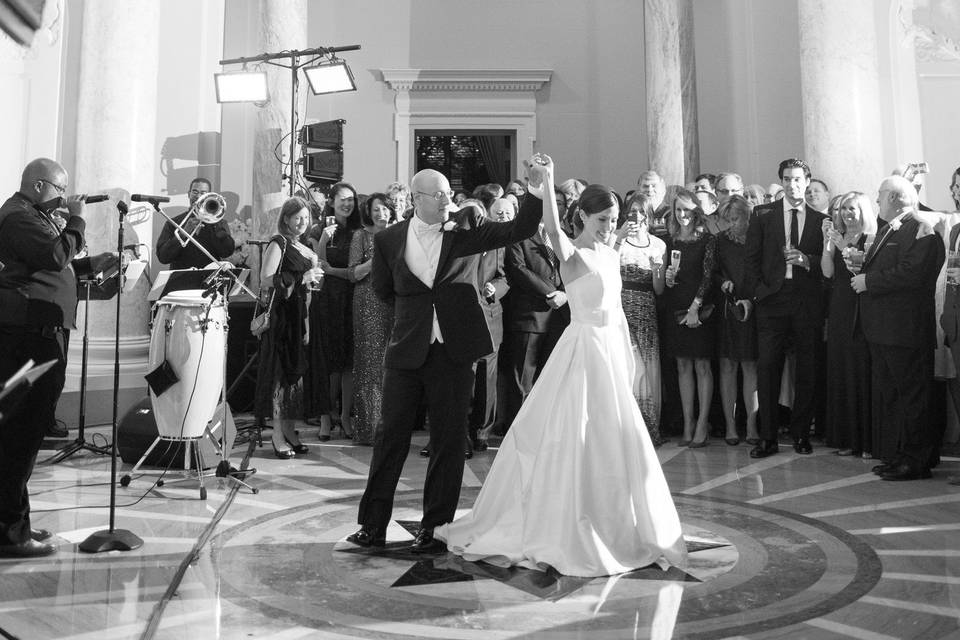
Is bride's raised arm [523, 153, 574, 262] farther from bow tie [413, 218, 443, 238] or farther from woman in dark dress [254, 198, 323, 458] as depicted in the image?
woman in dark dress [254, 198, 323, 458]

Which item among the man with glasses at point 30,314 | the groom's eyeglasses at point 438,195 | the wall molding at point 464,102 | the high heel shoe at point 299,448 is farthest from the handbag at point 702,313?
the wall molding at point 464,102

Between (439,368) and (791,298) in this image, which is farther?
(791,298)

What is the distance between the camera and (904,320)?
6.33m

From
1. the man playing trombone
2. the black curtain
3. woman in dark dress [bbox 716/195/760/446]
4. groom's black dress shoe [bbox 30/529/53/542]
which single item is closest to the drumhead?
the man playing trombone

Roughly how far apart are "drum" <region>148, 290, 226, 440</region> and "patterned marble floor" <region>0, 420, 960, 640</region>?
1.46 ft

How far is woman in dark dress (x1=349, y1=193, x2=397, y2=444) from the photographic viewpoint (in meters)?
7.61

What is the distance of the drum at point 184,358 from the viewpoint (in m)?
6.14

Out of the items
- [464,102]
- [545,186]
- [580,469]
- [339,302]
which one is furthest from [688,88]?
[580,469]

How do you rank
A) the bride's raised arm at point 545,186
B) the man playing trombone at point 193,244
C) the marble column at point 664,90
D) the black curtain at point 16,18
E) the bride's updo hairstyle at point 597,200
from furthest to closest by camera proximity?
the marble column at point 664,90
the man playing trombone at point 193,244
the bride's updo hairstyle at point 597,200
the bride's raised arm at point 545,186
the black curtain at point 16,18

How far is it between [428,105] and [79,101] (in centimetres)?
582

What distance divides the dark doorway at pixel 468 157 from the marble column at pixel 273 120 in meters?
4.14

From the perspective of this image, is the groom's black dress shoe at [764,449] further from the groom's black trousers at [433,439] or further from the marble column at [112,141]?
the marble column at [112,141]

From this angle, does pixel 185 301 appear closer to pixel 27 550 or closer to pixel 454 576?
pixel 27 550

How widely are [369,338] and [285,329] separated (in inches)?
28.1
